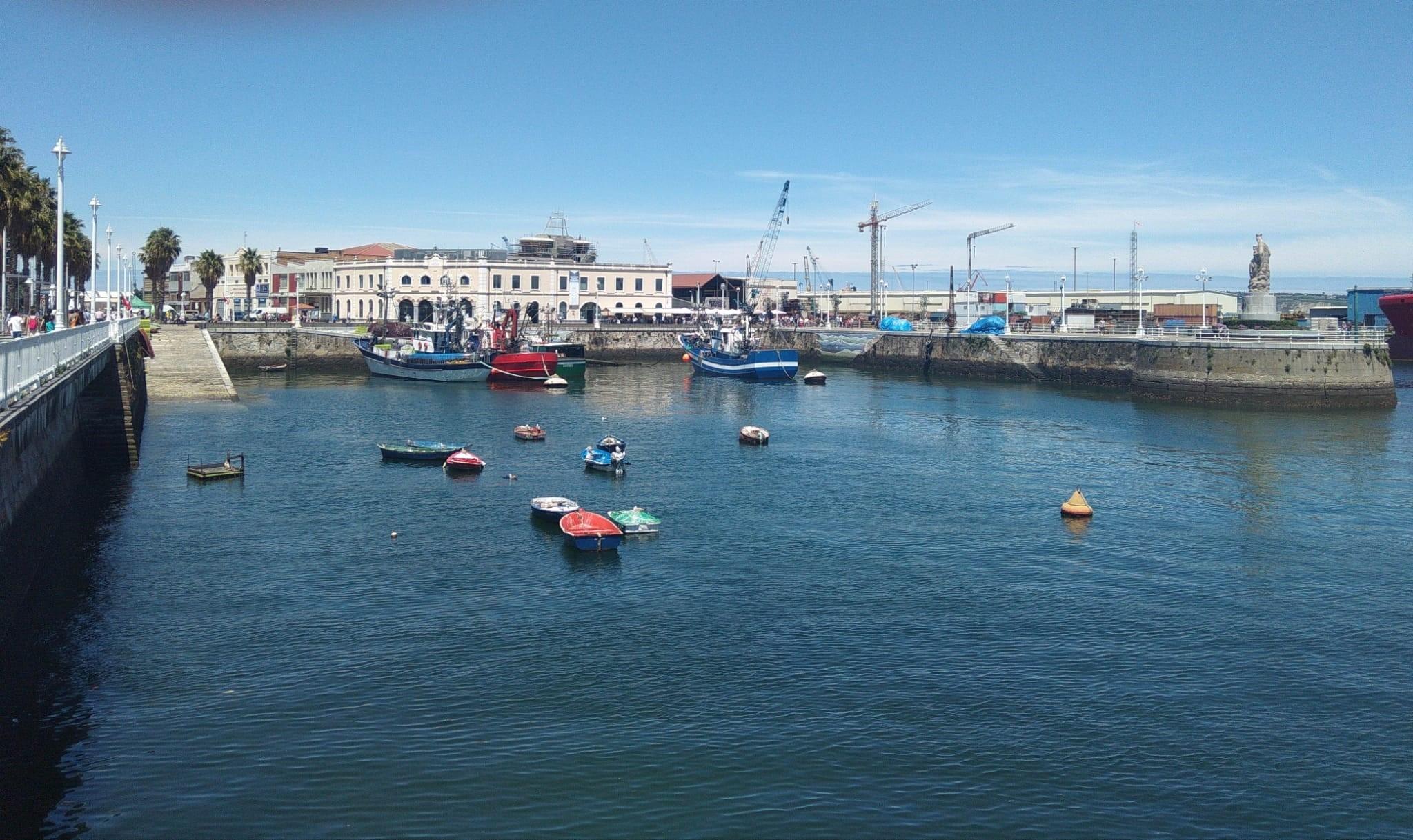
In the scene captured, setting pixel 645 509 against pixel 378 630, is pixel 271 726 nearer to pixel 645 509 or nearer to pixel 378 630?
pixel 378 630

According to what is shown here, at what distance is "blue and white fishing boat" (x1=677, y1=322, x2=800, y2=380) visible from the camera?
428 feet

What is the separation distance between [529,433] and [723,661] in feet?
147

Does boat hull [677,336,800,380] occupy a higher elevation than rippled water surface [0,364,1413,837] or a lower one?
higher

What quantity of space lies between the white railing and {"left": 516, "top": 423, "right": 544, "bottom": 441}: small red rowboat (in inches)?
1020

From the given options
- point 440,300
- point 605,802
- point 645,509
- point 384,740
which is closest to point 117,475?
point 645,509

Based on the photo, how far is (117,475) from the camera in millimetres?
55500

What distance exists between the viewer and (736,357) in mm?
135375

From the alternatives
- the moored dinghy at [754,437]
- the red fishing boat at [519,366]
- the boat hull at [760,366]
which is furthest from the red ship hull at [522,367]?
the moored dinghy at [754,437]

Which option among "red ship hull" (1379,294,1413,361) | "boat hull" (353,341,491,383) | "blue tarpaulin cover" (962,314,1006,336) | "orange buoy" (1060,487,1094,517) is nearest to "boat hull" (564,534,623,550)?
"orange buoy" (1060,487,1094,517)

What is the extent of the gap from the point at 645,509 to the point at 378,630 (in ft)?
63.2

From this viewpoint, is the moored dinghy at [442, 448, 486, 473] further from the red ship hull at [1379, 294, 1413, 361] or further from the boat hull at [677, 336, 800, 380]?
the red ship hull at [1379, 294, 1413, 361]

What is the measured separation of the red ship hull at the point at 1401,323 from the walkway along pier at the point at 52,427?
14340 centimetres

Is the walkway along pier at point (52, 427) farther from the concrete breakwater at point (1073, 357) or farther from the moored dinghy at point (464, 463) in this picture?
the concrete breakwater at point (1073, 357)

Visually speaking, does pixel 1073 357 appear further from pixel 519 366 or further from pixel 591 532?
pixel 591 532
